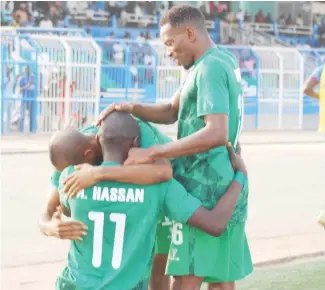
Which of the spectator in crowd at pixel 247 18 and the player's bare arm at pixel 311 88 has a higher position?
the spectator in crowd at pixel 247 18

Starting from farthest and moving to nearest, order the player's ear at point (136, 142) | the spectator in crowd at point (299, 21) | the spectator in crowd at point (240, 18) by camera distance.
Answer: the spectator in crowd at point (299, 21), the spectator in crowd at point (240, 18), the player's ear at point (136, 142)

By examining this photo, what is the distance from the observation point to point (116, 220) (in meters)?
3.44

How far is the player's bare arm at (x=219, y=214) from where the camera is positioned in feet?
11.9

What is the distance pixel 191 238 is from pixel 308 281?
2.41 metres

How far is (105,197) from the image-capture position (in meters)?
3.44

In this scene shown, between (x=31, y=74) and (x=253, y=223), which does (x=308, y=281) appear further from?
(x=31, y=74)

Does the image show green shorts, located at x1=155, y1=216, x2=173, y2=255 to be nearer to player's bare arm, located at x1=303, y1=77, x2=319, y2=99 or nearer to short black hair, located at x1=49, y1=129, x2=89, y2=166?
short black hair, located at x1=49, y1=129, x2=89, y2=166

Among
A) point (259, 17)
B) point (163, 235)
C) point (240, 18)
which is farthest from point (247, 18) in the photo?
point (163, 235)

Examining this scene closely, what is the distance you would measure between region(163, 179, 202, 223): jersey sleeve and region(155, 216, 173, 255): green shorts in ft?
1.23

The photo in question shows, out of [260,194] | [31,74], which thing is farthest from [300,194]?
[31,74]

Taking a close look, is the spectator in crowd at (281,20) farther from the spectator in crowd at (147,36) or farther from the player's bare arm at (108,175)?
the player's bare arm at (108,175)

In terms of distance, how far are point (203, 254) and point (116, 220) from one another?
0.59 meters

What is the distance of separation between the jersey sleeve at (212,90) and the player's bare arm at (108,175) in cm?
37

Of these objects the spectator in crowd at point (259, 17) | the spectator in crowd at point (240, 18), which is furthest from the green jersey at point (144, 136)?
the spectator in crowd at point (259, 17)
